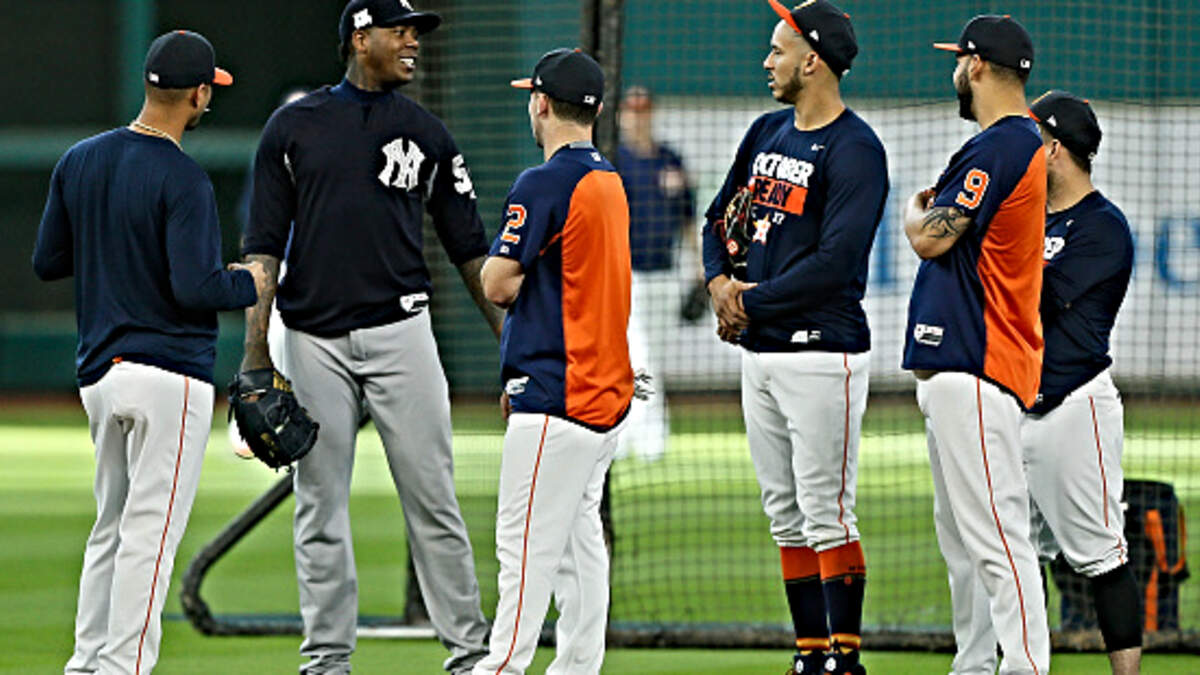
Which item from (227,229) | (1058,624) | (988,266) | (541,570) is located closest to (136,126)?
(541,570)

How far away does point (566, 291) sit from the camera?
5.76 m

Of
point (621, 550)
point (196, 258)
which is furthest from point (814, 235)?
point (621, 550)

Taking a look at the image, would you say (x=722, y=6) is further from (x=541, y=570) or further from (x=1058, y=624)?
(x=541, y=570)

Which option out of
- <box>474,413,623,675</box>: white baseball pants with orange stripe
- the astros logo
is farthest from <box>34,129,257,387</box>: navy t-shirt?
the astros logo

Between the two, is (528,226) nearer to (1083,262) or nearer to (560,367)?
(560,367)

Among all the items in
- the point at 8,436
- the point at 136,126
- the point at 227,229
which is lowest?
the point at 8,436

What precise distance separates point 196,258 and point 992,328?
250cm

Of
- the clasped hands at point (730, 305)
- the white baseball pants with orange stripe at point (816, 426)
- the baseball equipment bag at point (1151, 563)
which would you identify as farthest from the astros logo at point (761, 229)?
the baseball equipment bag at point (1151, 563)

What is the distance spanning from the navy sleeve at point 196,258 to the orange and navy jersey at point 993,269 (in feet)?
7.19

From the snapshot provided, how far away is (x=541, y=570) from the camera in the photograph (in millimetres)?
5688

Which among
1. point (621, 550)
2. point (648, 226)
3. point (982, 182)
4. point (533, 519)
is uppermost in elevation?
point (982, 182)

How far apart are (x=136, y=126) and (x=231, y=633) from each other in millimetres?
2841

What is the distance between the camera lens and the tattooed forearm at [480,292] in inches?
251

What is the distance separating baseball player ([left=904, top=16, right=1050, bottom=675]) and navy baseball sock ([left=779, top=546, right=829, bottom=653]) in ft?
2.40
